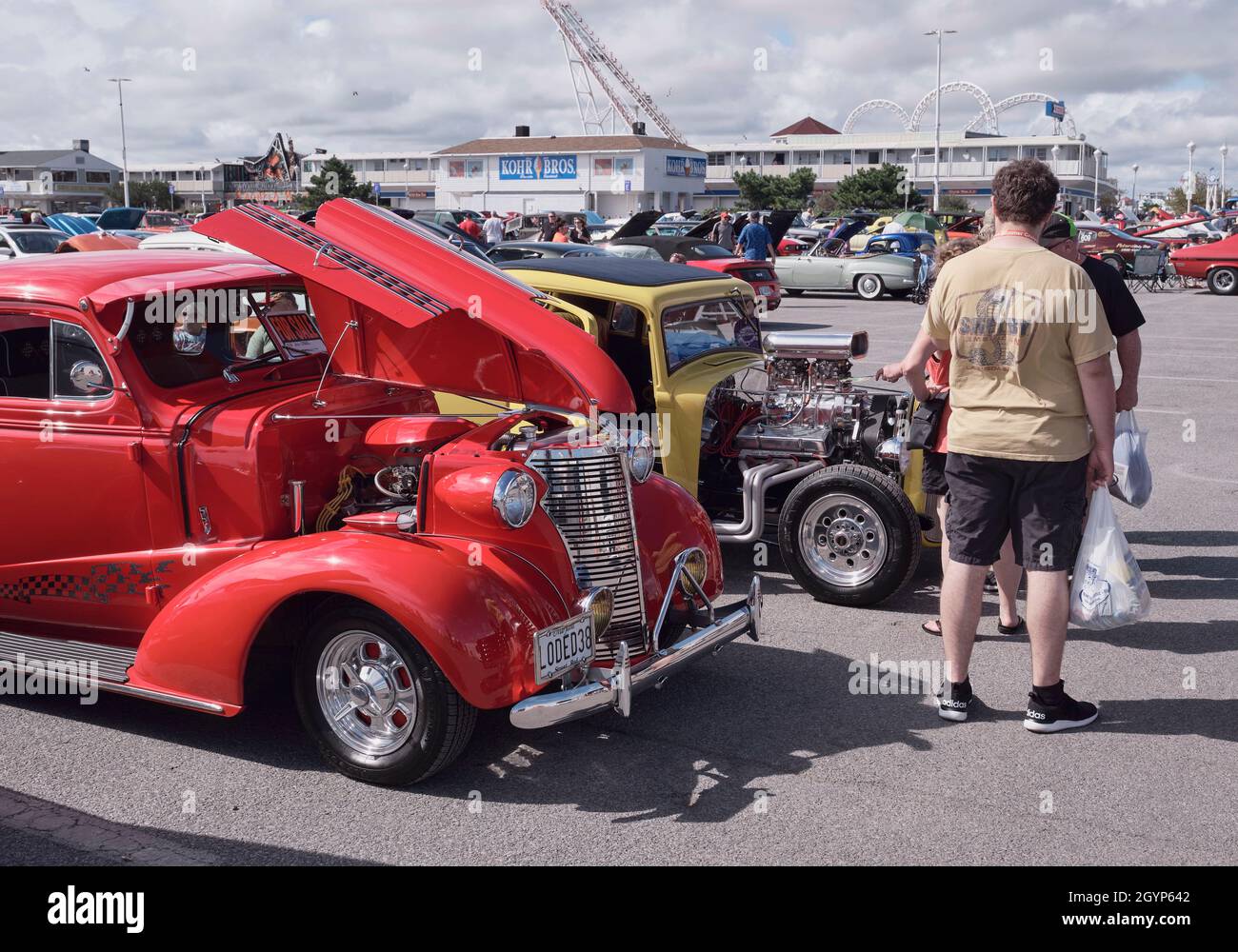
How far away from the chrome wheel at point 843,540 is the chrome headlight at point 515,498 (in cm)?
251

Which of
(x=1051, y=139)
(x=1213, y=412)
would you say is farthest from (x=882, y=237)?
(x=1051, y=139)

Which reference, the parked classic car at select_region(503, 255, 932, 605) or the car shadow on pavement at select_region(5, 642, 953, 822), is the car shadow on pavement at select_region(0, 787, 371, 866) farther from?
the parked classic car at select_region(503, 255, 932, 605)

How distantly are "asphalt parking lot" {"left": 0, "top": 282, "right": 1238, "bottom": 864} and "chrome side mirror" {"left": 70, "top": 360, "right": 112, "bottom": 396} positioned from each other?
4.60ft

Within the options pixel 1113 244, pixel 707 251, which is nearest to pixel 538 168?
pixel 1113 244

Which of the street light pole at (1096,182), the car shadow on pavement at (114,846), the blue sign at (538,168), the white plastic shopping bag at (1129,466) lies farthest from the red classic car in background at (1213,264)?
the street light pole at (1096,182)

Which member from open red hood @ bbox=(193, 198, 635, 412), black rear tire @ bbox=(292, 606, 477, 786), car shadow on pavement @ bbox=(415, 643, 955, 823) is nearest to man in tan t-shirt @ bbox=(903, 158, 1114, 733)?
car shadow on pavement @ bbox=(415, 643, 955, 823)

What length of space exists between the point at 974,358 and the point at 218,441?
120 inches

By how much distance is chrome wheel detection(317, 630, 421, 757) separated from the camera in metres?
4.18

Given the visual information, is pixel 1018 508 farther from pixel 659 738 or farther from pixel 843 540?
pixel 843 540

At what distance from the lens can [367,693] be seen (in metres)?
4.25

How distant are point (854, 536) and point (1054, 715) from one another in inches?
73.2

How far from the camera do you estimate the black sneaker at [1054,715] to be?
15.3ft

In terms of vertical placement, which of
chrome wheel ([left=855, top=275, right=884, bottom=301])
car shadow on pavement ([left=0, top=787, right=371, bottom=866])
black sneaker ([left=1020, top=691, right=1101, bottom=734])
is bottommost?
car shadow on pavement ([left=0, top=787, right=371, bottom=866])
